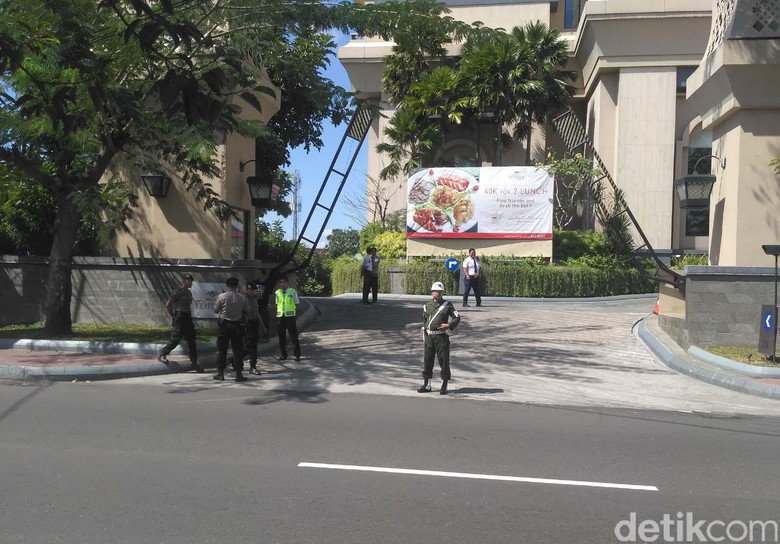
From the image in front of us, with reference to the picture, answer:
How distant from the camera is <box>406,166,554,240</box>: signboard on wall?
961 inches

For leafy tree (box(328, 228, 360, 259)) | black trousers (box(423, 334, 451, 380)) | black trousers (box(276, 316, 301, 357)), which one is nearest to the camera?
black trousers (box(423, 334, 451, 380))

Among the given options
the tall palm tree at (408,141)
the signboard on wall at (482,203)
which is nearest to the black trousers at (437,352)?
the signboard on wall at (482,203)

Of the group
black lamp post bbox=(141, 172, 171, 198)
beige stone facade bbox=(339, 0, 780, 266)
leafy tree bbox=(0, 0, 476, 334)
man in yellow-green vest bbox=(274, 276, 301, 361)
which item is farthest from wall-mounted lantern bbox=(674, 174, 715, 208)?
black lamp post bbox=(141, 172, 171, 198)

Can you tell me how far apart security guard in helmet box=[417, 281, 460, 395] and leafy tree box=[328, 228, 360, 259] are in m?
36.3

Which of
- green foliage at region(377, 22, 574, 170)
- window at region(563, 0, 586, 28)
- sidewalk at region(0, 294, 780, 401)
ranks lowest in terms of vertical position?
sidewalk at region(0, 294, 780, 401)

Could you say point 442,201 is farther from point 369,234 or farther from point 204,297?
point 204,297

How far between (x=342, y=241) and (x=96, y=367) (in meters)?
48.2

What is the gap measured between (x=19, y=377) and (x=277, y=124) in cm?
1474

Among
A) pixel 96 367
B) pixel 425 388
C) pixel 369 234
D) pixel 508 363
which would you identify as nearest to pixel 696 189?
pixel 508 363

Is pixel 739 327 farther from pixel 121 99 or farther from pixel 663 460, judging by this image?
pixel 121 99

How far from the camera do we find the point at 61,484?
5605 mm

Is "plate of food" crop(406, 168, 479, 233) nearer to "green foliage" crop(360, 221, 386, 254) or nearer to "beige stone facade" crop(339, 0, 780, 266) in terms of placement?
"beige stone facade" crop(339, 0, 780, 266)

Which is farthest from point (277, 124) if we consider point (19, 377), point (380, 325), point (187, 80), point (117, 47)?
point (187, 80)

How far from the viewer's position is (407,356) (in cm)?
1372
